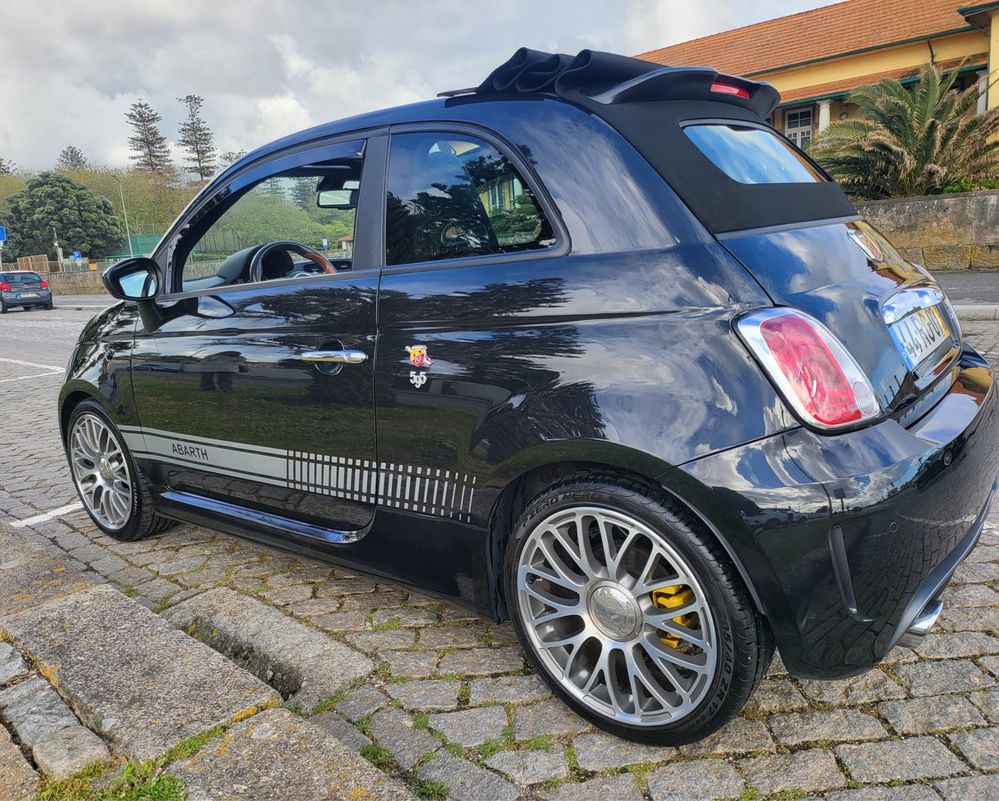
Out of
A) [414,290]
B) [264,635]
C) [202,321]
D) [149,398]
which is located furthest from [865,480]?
[149,398]

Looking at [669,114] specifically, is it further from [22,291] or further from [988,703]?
[22,291]

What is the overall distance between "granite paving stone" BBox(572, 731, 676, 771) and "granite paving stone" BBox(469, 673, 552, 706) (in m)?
0.25

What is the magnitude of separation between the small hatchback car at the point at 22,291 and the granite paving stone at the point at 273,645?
98.9 ft

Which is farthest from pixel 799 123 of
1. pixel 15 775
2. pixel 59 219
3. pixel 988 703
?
pixel 59 219

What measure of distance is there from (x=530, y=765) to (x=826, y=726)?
84cm

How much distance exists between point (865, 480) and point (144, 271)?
3.07 meters

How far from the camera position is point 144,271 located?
3.47m

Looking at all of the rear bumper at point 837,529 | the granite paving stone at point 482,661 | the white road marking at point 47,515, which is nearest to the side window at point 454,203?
the rear bumper at point 837,529

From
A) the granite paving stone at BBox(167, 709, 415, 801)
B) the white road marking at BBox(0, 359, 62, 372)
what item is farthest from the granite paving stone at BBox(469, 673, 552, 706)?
the white road marking at BBox(0, 359, 62, 372)

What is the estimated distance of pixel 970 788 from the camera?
6.16 ft

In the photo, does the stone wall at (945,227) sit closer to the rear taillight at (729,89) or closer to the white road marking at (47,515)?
the rear taillight at (729,89)

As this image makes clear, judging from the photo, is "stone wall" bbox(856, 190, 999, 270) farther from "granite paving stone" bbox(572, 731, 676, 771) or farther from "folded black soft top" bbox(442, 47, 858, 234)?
"granite paving stone" bbox(572, 731, 676, 771)

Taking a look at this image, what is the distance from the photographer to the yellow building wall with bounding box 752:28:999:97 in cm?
2311

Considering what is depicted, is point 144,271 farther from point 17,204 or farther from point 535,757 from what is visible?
point 17,204
